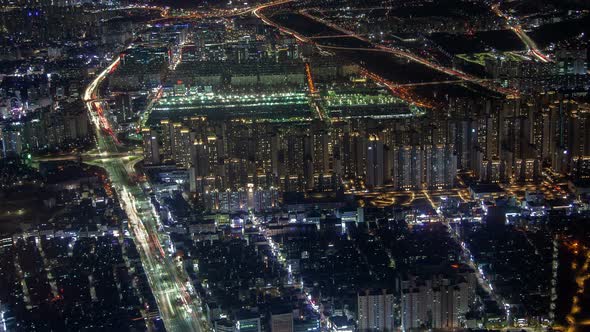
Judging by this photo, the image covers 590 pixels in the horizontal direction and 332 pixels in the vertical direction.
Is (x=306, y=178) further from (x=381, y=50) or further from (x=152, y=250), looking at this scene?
(x=381, y=50)

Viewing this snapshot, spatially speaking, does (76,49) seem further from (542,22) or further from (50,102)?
(542,22)

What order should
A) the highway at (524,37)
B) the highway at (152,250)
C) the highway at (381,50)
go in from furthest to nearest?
1. the highway at (524,37)
2. the highway at (381,50)
3. the highway at (152,250)

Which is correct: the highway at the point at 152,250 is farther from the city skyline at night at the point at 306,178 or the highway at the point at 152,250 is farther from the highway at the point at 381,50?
the highway at the point at 381,50

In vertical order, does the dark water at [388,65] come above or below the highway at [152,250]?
above

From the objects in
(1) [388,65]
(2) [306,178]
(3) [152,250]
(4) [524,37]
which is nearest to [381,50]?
(1) [388,65]

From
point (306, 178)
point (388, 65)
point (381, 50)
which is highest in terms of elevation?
point (381, 50)

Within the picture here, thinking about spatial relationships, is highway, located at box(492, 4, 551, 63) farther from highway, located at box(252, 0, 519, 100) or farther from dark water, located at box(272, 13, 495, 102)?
dark water, located at box(272, 13, 495, 102)

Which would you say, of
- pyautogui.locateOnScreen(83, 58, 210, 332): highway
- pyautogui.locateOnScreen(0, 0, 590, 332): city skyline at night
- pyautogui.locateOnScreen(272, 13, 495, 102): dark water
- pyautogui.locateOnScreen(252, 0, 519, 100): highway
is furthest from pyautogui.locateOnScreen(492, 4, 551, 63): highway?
pyautogui.locateOnScreen(83, 58, 210, 332): highway

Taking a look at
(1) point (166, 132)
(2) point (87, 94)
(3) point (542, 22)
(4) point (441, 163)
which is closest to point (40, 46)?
(2) point (87, 94)

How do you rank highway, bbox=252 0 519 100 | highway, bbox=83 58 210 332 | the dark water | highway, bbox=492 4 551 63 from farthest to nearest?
highway, bbox=492 4 551 63, highway, bbox=252 0 519 100, the dark water, highway, bbox=83 58 210 332

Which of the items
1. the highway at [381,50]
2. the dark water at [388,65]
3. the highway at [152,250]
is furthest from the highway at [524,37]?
the highway at [152,250]
